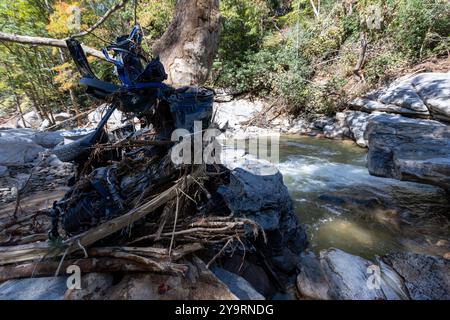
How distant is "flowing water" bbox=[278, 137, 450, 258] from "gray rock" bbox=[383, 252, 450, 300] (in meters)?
0.24

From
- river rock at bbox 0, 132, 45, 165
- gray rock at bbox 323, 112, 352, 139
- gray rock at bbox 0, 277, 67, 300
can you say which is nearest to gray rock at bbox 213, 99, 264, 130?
gray rock at bbox 323, 112, 352, 139

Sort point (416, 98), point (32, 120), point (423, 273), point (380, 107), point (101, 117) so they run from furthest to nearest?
point (32, 120), point (380, 107), point (416, 98), point (423, 273), point (101, 117)

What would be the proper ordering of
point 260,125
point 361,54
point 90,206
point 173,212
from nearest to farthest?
point 90,206 < point 173,212 < point 361,54 < point 260,125

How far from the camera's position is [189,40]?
344 cm

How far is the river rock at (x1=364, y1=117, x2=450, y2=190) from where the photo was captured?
3.19 metres

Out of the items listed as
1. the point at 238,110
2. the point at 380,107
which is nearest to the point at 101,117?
the point at 380,107

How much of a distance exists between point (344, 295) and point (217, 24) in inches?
156

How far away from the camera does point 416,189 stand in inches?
185

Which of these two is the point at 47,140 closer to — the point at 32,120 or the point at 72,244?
the point at 72,244

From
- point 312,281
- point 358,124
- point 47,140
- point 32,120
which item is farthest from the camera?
point 32,120

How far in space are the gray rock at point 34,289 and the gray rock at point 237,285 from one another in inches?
49.1

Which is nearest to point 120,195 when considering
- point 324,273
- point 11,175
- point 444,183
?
point 324,273

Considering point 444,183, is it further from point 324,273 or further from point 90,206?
point 90,206

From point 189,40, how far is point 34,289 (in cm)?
340
